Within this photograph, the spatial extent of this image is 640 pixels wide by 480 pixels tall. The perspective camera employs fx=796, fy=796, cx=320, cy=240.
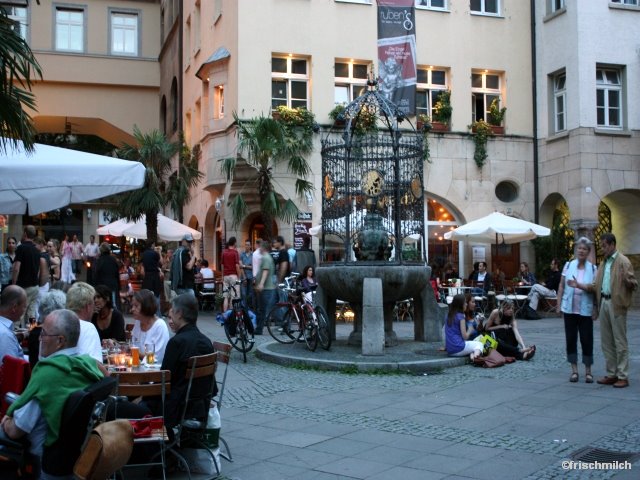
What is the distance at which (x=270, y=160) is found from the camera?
22516 millimetres

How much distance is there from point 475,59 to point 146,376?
21.8 m

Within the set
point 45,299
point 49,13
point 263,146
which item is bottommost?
point 45,299

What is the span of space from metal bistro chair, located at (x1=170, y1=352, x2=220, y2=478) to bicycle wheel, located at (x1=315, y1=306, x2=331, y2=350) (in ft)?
20.7

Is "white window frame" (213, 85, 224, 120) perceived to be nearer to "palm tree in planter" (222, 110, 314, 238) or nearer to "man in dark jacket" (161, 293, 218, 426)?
"palm tree in planter" (222, 110, 314, 238)

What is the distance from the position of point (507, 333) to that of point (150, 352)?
22.9 feet

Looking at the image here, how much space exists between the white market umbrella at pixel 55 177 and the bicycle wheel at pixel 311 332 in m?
4.47

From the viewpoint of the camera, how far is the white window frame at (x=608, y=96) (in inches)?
931

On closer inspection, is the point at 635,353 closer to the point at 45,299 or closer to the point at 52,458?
the point at 45,299

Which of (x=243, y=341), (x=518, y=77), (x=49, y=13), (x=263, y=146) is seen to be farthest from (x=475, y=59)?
(x=49, y=13)

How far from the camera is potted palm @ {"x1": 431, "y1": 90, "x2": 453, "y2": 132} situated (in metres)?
24.5

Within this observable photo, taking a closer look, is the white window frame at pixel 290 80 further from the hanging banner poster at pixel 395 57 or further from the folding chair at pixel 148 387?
the folding chair at pixel 148 387

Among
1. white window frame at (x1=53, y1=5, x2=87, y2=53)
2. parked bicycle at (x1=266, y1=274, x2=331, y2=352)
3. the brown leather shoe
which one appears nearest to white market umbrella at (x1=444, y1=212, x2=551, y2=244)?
parked bicycle at (x1=266, y1=274, x2=331, y2=352)

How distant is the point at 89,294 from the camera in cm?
680

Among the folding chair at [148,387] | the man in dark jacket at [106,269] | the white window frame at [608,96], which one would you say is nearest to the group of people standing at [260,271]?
the man in dark jacket at [106,269]
